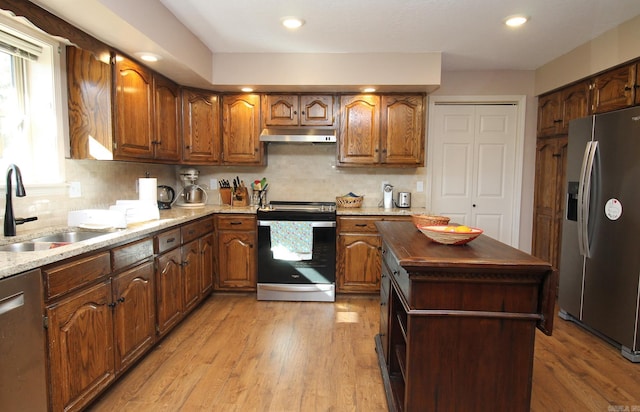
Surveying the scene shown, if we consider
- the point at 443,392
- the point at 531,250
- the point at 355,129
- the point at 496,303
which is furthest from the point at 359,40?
the point at 531,250

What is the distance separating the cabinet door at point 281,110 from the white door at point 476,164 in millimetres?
1566

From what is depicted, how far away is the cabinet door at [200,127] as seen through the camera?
3.58 metres

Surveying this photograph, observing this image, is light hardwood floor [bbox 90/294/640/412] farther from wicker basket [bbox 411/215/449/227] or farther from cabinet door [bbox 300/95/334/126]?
cabinet door [bbox 300/95/334/126]

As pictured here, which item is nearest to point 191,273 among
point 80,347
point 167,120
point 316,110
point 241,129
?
point 80,347

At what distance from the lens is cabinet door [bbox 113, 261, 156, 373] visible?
2.02m

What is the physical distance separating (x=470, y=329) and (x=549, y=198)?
291 cm

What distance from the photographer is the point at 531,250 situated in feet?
13.1

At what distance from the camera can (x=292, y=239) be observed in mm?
3402

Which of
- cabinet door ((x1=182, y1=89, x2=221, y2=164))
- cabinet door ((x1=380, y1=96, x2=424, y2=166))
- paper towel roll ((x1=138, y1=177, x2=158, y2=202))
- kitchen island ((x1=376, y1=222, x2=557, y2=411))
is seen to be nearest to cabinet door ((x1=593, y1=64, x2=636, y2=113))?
cabinet door ((x1=380, y1=96, x2=424, y2=166))

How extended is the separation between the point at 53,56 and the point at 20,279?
169cm

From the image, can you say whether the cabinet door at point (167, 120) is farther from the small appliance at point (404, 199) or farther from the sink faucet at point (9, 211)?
the small appliance at point (404, 199)

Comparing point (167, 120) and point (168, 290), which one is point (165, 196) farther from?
point (168, 290)

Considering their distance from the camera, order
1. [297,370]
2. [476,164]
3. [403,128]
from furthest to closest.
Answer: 1. [476,164]
2. [403,128]
3. [297,370]

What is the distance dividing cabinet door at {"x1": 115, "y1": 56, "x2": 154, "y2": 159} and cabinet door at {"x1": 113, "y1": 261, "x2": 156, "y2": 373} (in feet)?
3.08
